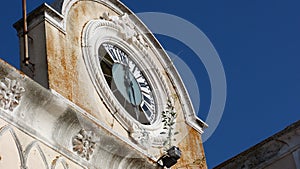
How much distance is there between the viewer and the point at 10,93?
15.8 m

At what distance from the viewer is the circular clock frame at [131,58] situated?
750 inches

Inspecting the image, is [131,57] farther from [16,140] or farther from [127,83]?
[16,140]

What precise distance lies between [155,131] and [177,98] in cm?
182

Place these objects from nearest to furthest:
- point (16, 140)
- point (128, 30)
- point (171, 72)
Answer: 1. point (16, 140)
2. point (128, 30)
3. point (171, 72)

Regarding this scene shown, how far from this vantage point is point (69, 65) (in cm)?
1856

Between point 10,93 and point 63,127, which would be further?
point 63,127

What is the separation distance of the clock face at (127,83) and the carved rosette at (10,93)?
3.90 m

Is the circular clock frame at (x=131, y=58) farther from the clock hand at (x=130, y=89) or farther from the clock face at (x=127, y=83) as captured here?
the clock hand at (x=130, y=89)

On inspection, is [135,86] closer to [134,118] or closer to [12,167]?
[134,118]

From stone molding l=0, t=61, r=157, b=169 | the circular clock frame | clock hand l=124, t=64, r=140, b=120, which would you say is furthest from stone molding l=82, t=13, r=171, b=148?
stone molding l=0, t=61, r=157, b=169

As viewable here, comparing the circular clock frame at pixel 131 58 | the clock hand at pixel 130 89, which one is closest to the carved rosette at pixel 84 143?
the circular clock frame at pixel 131 58

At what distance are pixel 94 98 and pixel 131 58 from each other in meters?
2.39

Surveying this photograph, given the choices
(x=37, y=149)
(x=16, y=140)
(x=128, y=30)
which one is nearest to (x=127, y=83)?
(x=128, y=30)

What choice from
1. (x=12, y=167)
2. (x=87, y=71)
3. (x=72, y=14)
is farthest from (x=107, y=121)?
(x=12, y=167)
